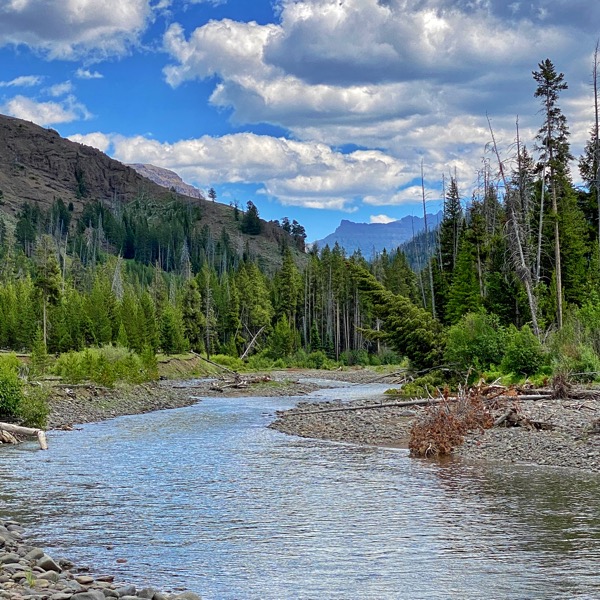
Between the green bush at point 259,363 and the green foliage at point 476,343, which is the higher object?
the green foliage at point 476,343

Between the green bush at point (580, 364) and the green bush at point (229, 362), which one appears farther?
the green bush at point (229, 362)

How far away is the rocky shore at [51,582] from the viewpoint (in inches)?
322

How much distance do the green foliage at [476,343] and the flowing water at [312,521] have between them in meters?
16.7

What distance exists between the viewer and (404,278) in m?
91.9

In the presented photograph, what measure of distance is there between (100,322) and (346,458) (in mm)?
56421

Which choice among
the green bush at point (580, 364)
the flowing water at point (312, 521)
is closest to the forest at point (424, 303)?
the green bush at point (580, 364)

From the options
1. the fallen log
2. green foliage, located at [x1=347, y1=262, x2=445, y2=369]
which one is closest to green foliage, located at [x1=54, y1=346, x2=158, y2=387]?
the fallen log

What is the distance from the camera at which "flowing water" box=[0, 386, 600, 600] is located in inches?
392

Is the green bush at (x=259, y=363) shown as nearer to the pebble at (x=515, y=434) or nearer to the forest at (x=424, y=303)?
the forest at (x=424, y=303)

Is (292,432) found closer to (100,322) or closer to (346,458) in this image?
(346,458)

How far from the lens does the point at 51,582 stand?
9.09 m

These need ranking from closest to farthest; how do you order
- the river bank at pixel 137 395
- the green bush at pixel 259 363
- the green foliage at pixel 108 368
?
1. the river bank at pixel 137 395
2. the green foliage at pixel 108 368
3. the green bush at pixel 259 363

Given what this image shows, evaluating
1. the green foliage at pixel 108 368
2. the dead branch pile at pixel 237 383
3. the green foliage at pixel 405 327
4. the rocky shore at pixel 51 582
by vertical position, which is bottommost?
the dead branch pile at pixel 237 383

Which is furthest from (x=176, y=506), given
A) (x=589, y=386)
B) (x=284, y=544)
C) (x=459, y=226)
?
(x=459, y=226)
